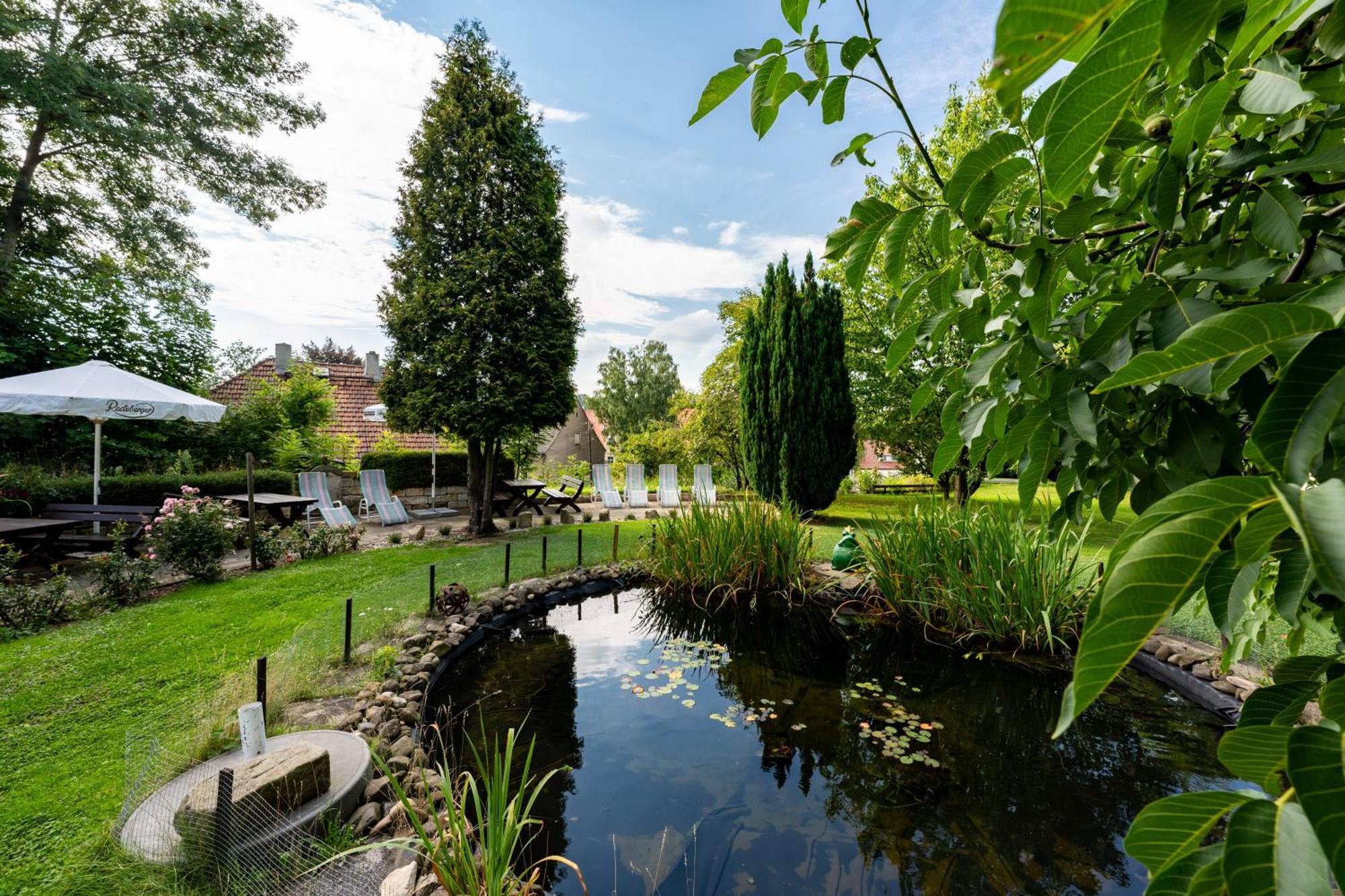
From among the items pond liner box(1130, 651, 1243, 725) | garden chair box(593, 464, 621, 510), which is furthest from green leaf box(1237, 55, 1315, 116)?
garden chair box(593, 464, 621, 510)

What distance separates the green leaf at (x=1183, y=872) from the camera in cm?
46

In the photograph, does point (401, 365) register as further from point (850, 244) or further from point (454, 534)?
point (850, 244)

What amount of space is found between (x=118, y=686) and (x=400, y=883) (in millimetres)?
3051

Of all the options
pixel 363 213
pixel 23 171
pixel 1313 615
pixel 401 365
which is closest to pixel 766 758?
pixel 1313 615

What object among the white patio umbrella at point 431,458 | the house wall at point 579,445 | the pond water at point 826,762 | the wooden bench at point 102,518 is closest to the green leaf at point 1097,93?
the pond water at point 826,762

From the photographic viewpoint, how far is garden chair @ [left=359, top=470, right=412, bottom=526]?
10.1 m

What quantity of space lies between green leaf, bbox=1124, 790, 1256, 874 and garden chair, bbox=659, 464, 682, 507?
12655 millimetres

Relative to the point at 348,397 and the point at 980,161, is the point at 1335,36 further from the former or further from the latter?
the point at 348,397

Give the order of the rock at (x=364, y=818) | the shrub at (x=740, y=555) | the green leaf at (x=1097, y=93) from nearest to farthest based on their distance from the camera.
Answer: the green leaf at (x=1097, y=93), the rock at (x=364, y=818), the shrub at (x=740, y=555)

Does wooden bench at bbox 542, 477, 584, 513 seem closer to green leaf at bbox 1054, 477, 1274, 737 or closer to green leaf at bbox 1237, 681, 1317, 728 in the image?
green leaf at bbox 1237, 681, 1317, 728

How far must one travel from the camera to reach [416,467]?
43.1 feet

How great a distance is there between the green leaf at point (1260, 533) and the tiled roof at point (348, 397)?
15739mm

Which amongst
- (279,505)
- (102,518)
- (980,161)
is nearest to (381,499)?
(279,505)

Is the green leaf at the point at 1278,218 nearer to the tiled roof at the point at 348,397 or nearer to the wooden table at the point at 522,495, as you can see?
the wooden table at the point at 522,495
